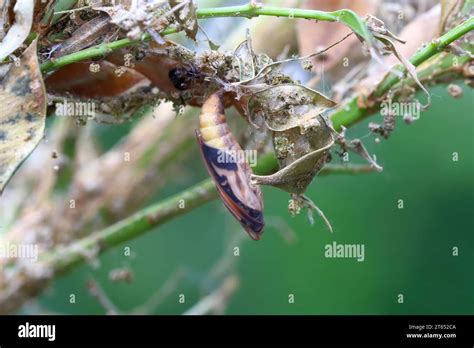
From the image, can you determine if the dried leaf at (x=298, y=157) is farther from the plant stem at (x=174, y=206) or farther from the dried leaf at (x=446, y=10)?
the dried leaf at (x=446, y=10)

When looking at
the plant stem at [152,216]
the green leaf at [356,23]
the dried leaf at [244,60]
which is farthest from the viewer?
the plant stem at [152,216]

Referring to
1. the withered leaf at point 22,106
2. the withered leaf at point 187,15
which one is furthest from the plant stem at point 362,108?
the withered leaf at point 22,106

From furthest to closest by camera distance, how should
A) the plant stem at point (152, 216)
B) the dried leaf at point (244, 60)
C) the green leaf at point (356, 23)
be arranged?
the plant stem at point (152, 216), the dried leaf at point (244, 60), the green leaf at point (356, 23)

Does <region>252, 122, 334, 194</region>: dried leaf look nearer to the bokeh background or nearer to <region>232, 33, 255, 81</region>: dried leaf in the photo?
<region>232, 33, 255, 81</region>: dried leaf

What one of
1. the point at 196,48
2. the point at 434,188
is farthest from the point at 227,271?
the point at 196,48

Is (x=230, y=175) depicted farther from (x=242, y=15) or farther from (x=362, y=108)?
(x=362, y=108)

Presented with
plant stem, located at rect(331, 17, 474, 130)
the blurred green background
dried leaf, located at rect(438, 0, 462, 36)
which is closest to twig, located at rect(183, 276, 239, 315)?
the blurred green background
